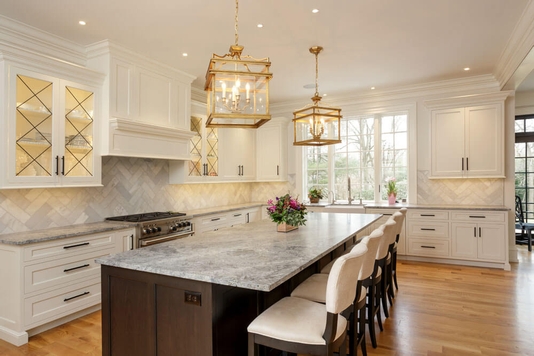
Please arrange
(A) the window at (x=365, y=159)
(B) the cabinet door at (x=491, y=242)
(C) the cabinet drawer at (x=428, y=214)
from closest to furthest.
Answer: (B) the cabinet door at (x=491, y=242)
(C) the cabinet drawer at (x=428, y=214)
(A) the window at (x=365, y=159)

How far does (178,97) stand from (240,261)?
10.4 ft

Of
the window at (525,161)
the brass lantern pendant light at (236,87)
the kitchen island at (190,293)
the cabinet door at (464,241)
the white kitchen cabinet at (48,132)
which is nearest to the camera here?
the kitchen island at (190,293)

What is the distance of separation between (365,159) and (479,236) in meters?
2.17

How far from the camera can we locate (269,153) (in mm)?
6578

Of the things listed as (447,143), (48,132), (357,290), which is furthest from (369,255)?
(447,143)

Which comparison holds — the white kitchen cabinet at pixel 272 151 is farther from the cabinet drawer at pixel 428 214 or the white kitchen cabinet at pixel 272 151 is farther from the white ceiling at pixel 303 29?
the cabinet drawer at pixel 428 214

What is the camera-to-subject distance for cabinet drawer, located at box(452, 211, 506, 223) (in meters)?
4.81

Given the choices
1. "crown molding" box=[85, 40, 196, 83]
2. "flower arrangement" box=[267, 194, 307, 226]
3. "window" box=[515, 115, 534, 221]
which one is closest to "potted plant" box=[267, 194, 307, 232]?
"flower arrangement" box=[267, 194, 307, 226]

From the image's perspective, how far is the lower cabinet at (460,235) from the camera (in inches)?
190

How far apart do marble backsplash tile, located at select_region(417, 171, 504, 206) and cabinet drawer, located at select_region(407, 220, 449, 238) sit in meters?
0.52

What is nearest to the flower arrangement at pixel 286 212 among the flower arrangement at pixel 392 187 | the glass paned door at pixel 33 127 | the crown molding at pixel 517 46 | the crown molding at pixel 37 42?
the glass paned door at pixel 33 127

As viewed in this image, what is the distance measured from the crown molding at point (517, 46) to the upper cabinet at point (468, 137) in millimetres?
432

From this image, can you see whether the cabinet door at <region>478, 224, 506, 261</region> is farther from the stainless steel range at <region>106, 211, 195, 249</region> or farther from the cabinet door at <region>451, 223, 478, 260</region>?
the stainless steel range at <region>106, 211, 195, 249</region>

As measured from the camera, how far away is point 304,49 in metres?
3.96
